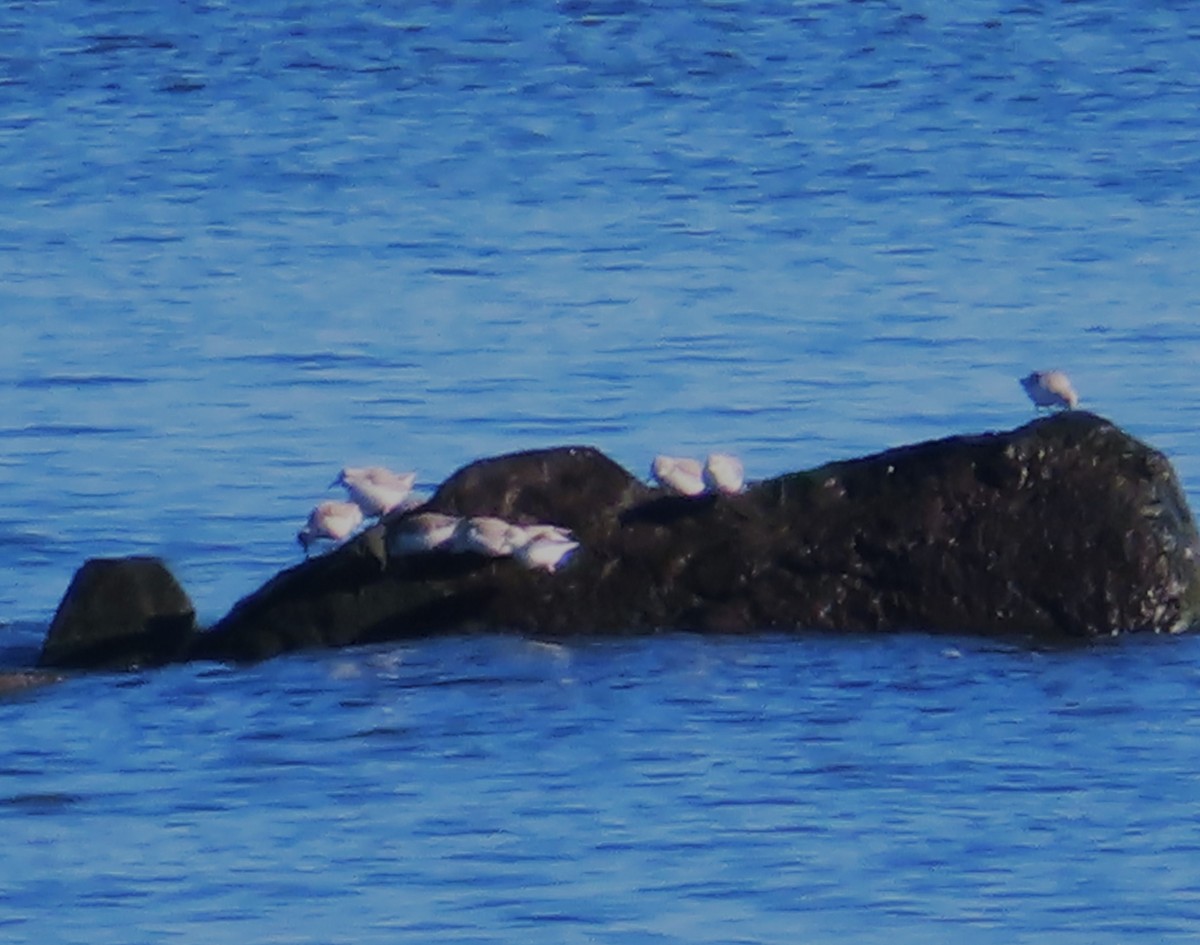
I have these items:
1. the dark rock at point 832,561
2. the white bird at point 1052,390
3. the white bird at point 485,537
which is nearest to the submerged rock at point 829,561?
the dark rock at point 832,561

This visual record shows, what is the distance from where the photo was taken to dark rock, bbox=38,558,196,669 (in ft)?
38.1

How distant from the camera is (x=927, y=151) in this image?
24703 millimetres

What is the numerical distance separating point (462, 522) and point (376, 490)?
0.53 metres

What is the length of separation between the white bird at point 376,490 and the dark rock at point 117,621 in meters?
0.69

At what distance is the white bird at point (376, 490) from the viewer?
1170 cm

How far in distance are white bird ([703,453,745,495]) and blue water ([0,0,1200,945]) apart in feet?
1.85

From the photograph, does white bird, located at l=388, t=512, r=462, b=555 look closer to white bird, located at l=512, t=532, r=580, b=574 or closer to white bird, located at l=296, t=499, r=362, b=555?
white bird, located at l=512, t=532, r=580, b=574

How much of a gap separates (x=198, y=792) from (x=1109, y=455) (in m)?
3.36

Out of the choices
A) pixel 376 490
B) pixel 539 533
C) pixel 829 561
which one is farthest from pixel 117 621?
pixel 829 561

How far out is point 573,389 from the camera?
16.5 m

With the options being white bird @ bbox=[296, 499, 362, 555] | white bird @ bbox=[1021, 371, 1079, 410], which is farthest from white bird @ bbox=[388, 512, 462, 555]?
white bird @ bbox=[1021, 371, 1079, 410]

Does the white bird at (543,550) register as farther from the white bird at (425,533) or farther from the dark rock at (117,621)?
the dark rock at (117,621)

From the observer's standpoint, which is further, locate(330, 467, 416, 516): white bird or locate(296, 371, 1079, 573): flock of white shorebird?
locate(330, 467, 416, 516): white bird

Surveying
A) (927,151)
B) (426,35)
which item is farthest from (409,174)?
(426,35)
